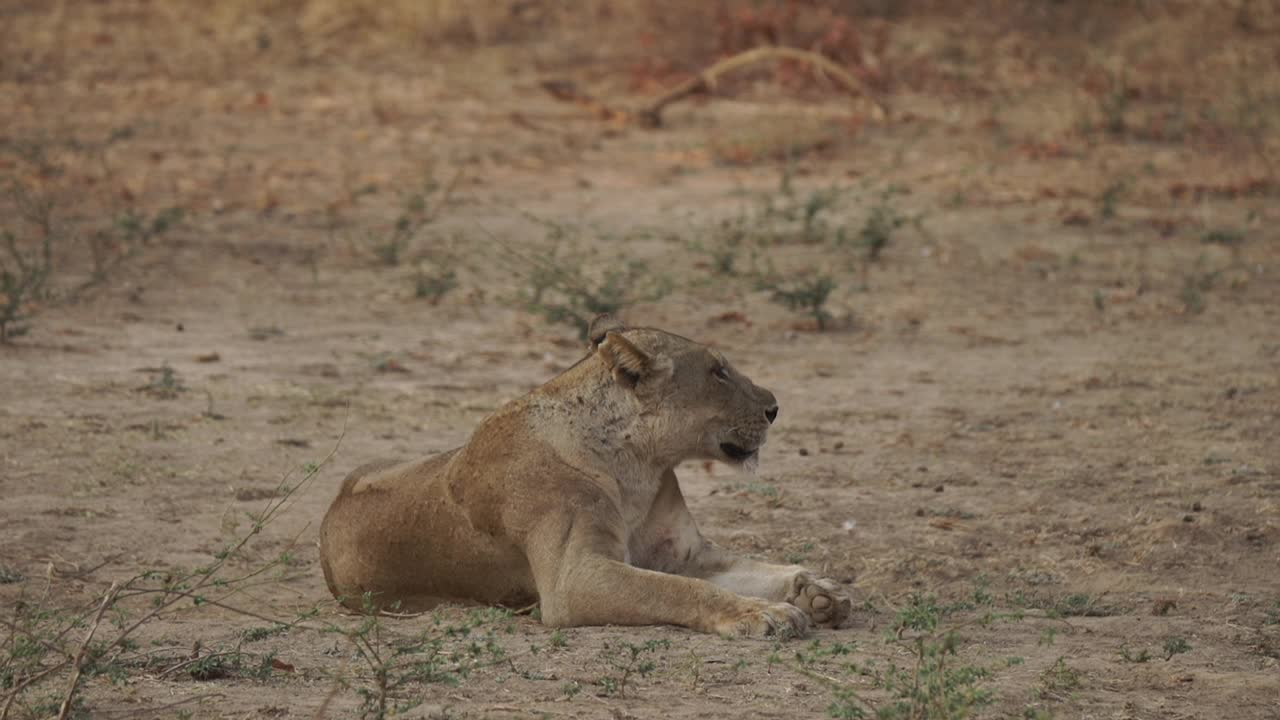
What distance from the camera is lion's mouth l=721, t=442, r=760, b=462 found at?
19.7 ft

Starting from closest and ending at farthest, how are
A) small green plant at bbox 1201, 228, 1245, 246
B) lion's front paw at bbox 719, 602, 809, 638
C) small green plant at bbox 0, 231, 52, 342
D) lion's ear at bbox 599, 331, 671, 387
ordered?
lion's front paw at bbox 719, 602, 809, 638 → lion's ear at bbox 599, 331, 671, 387 → small green plant at bbox 0, 231, 52, 342 → small green plant at bbox 1201, 228, 1245, 246

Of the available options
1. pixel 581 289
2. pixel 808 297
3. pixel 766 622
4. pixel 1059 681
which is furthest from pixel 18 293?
pixel 1059 681

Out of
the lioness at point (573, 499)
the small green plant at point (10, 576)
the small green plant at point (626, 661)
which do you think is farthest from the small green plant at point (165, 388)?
the small green plant at point (626, 661)

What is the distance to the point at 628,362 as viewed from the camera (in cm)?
585

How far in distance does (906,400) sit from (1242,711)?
4.45 m

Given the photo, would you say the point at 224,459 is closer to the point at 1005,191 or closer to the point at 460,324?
the point at 460,324

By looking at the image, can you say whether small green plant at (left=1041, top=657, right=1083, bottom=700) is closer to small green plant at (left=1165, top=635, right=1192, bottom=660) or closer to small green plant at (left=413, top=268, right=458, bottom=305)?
small green plant at (left=1165, top=635, right=1192, bottom=660)

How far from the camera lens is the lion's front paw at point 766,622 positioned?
17.1 ft

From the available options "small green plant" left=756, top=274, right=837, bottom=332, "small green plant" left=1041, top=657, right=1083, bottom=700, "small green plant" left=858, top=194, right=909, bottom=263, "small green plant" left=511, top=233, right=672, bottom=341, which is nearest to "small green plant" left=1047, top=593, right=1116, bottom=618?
"small green plant" left=1041, top=657, right=1083, bottom=700

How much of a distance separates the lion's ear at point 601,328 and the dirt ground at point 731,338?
3.45 feet

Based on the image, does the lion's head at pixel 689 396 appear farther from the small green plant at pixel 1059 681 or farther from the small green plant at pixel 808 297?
the small green plant at pixel 808 297

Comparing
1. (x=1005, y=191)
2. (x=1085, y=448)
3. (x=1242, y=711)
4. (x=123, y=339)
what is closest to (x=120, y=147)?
(x=123, y=339)

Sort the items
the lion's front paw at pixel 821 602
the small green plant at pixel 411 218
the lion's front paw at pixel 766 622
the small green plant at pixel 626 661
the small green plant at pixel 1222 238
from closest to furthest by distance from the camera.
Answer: the small green plant at pixel 626 661 < the lion's front paw at pixel 766 622 < the lion's front paw at pixel 821 602 < the small green plant at pixel 411 218 < the small green plant at pixel 1222 238

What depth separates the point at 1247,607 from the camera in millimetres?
5918
